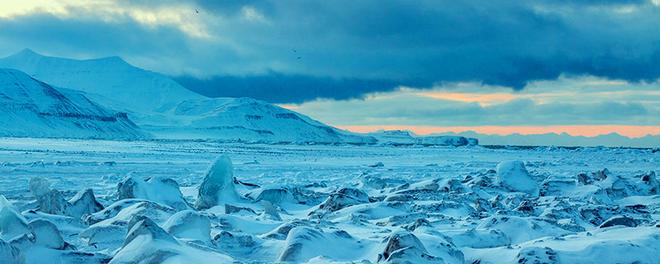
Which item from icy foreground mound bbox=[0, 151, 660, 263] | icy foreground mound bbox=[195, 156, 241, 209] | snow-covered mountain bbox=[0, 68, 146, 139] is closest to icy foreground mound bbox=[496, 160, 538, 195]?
icy foreground mound bbox=[0, 151, 660, 263]

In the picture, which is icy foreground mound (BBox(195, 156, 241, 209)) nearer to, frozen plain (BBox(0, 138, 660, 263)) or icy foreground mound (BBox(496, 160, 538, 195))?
frozen plain (BBox(0, 138, 660, 263))

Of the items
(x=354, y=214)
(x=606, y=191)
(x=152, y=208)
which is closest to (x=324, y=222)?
(x=354, y=214)

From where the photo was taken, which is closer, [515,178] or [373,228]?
[373,228]

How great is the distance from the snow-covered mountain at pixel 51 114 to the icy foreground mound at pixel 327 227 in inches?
5225

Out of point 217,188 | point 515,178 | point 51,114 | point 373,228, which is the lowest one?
point 373,228

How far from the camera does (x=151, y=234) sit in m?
5.45

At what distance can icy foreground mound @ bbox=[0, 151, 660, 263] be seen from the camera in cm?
546

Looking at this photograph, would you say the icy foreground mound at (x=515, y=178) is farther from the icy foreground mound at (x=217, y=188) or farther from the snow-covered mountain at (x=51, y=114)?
the snow-covered mountain at (x=51, y=114)

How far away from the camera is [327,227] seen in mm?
8305

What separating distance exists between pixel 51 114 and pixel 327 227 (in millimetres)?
157344

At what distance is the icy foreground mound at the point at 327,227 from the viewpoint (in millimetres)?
5457

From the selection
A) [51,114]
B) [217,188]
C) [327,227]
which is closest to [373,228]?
[327,227]

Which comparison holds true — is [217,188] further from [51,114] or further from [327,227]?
[51,114]

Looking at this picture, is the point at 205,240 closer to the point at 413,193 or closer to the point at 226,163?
the point at 226,163
